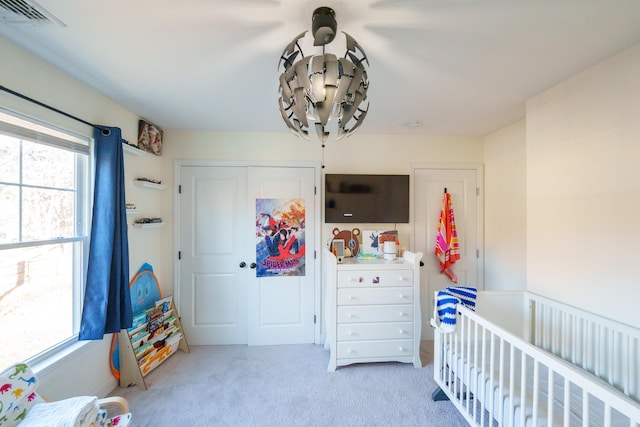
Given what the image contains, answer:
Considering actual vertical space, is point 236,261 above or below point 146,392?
above

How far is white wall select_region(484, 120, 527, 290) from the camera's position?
7.97ft

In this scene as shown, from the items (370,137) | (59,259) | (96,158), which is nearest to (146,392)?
(59,259)

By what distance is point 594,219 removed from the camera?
1.57 meters

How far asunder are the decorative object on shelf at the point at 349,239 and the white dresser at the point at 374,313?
439mm

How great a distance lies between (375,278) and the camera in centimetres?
234

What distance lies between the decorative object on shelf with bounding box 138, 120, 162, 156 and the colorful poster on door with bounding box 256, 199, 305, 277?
1155mm

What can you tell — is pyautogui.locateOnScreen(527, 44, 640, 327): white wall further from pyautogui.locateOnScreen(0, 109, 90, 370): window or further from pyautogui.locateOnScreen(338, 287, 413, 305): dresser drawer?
pyautogui.locateOnScreen(0, 109, 90, 370): window

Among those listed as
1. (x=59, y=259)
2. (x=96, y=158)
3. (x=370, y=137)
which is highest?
(x=370, y=137)

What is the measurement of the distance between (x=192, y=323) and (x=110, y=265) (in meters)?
1.29

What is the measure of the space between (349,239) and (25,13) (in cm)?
265

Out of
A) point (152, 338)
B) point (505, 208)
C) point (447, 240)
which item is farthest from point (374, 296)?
point (152, 338)

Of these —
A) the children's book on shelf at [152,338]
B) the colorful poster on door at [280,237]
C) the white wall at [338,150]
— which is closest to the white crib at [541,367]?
the white wall at [338,150]

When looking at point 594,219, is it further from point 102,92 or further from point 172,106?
point 102,92

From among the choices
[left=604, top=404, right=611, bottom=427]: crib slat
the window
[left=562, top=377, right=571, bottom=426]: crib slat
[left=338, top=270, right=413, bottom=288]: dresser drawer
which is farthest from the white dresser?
the window
